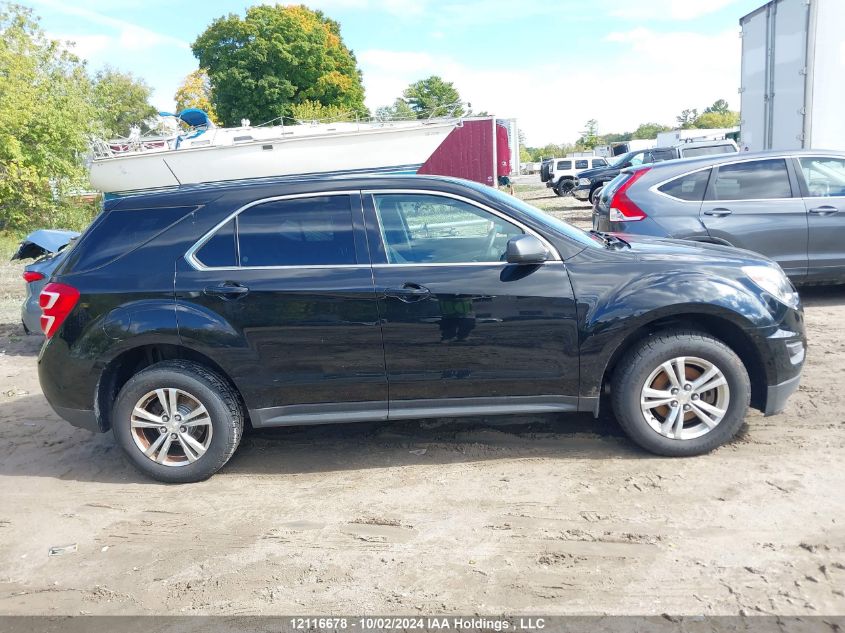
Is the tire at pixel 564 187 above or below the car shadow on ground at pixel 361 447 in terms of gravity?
above

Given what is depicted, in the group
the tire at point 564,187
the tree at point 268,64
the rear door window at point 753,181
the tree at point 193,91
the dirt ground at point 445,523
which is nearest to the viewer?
the dirt ground at point 445,523

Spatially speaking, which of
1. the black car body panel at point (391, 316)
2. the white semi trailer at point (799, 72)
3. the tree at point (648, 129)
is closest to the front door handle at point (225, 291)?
the black car body panel at point (391, 316)

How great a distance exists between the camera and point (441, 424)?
16.9ft

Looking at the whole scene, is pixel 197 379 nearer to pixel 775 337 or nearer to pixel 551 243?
pixel 551 243

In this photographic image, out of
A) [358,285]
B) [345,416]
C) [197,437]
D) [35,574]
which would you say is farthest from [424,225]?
[35,574]

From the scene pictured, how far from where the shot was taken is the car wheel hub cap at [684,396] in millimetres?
4234

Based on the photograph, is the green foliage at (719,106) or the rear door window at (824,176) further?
the green foliage at (719,106)

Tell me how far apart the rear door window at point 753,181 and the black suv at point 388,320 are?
11.8 feet

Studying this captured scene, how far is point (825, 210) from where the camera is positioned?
766cm

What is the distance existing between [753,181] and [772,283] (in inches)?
153

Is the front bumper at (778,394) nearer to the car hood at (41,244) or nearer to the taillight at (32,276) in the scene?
the taillight at (32,276)

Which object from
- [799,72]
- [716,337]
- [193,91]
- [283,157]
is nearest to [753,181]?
[716,337]

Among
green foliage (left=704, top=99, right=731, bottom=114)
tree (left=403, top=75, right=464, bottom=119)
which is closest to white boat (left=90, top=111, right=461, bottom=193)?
tree (left=403, top=75, right=464, bottom=119)

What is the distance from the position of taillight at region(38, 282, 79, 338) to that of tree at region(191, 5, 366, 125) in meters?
48.9
